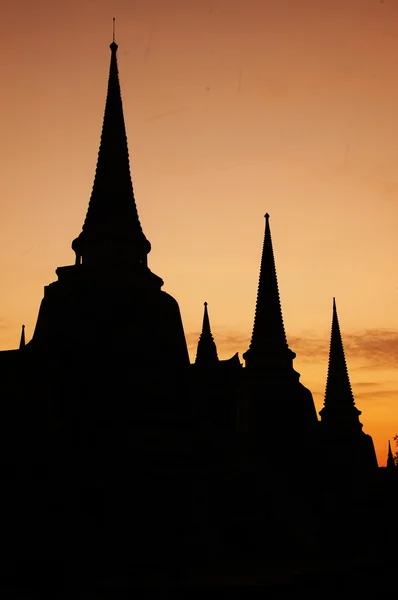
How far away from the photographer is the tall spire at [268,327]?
124 ft

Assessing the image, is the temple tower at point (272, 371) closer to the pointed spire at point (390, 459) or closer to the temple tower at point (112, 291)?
the temple tower at point (112, 291)

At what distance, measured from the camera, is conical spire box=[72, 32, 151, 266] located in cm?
2964

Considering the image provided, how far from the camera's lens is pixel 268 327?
38.5m

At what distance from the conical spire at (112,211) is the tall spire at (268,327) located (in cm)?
950

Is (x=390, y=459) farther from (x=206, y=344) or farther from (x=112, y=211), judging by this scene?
(x=112, y=211)

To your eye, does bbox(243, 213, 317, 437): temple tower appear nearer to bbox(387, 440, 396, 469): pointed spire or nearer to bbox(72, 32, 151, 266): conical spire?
bbox(72, 32, 151, 266): conical spire

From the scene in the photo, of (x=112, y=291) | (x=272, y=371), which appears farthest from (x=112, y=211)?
(x=272, y=371)

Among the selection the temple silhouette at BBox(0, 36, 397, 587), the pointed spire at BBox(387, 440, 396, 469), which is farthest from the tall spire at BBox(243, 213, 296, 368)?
the pointed spire at BBox(387, 440, 396, 469)

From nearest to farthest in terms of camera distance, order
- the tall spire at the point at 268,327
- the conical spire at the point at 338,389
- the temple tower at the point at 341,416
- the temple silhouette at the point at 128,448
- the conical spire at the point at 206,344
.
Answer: the temple silhouette at the point at 128,448, the conical spire at the point at 206,344, the tall spire at the point at 268,327, the temple tower at the point at 341,416, the conical spire at the point at 338,389

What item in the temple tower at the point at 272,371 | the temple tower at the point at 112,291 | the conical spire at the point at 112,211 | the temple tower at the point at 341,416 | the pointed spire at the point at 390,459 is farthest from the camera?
the pointed spire at the point at 390,459

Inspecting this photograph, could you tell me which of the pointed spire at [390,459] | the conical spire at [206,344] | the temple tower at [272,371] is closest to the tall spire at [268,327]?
the temple tower at [272,371]

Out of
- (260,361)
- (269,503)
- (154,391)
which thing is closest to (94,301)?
(154,391)

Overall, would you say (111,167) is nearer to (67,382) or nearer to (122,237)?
(122,237)

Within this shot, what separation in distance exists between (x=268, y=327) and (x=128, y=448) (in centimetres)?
1439
